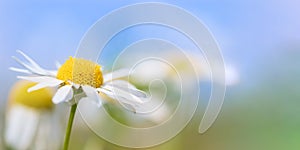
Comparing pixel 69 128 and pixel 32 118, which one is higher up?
pixel 32 118

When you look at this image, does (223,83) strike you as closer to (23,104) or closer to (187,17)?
(187,17)

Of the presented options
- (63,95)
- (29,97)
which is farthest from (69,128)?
(29,97)

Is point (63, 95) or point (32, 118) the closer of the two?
point (63, 95)

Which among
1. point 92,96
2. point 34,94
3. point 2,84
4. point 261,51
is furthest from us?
point 261,51

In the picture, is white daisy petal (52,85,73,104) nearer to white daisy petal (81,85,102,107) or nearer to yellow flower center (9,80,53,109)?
white daisy petal (81,85,102,107)

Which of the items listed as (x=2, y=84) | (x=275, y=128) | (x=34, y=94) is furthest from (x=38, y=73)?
(x=275, y=128)

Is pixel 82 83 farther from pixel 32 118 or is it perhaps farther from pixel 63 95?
pixel 32 118
